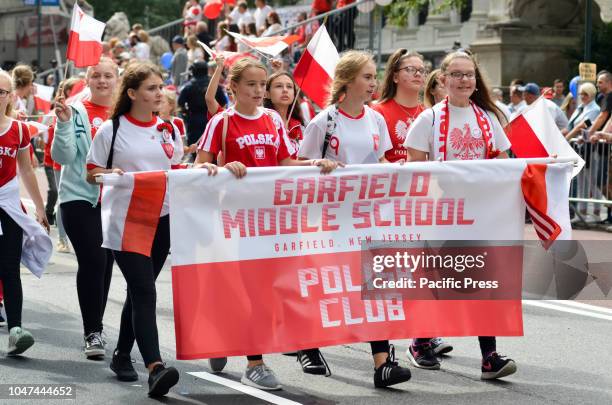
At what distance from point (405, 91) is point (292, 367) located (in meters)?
1.93

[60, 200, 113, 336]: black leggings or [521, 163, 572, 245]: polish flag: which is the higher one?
[521, 163, 572, 245]: polish flag

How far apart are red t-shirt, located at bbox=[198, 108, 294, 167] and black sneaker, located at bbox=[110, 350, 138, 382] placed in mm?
1331

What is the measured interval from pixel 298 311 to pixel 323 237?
47 cm

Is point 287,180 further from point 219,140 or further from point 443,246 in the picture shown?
point 443,246

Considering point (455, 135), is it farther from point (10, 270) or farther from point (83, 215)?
point (10, 270)

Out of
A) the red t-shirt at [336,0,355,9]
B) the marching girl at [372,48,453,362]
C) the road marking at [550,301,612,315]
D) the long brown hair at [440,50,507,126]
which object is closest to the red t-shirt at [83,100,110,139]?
A: the marching girl at [372,48,453,362]

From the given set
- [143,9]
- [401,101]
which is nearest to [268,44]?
[401,101]

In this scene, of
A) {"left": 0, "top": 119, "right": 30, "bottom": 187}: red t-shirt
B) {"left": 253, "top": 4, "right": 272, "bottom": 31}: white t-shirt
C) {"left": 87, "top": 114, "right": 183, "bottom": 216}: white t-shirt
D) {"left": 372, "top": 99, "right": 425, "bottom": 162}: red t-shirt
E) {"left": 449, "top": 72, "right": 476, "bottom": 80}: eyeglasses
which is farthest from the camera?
{"left": 253, "top": 4, "right": 272, "bottom": 31}: white t-shirt

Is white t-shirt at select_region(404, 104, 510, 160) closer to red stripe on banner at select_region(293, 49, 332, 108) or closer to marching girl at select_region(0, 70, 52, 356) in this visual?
red stripe on banner at select_region(293, 49, 332, 108)

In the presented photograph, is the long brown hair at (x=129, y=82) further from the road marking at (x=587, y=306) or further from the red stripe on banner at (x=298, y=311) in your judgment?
the road marking at (x=587, y=306)

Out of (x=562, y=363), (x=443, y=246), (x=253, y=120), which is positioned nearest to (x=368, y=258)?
(x=443, y=246)

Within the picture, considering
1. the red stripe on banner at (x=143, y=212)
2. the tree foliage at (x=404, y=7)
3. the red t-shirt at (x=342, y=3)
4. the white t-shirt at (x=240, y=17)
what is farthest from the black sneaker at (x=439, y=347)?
the tree foliage at (x=404, y=7)

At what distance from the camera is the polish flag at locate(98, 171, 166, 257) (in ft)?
23.6

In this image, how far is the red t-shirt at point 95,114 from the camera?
28.6 feet
